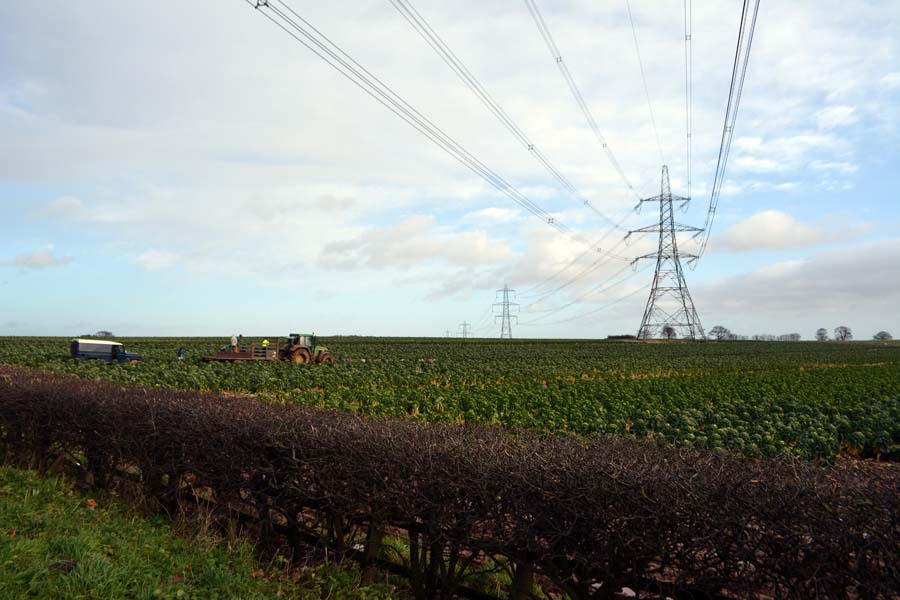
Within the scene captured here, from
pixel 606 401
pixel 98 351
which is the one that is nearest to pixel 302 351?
pixel 98 351

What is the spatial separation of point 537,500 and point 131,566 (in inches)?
163

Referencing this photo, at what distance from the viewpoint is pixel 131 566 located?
575cm

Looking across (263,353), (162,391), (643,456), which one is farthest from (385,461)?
(263,353)

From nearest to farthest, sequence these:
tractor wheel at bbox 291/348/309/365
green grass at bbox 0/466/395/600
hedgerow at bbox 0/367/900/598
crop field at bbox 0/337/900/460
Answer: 1. hedgerow at bbox 0/367/900/598
2. green grass at bbox 0/466/395/600
3. crop field at bbox 0/337/900/460
4. tractor wheel at bbox 291/348/309/365

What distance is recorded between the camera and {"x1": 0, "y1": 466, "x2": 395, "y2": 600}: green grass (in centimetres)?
530

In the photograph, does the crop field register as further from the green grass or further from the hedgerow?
the green grass

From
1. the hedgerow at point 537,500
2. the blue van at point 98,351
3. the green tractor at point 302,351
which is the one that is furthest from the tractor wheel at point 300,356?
the hedgerow at point 537,500

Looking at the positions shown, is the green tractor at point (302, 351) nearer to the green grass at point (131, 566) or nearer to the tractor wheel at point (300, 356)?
the tractor wheel at point (300, 356)

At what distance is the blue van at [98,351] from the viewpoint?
33.4 meters

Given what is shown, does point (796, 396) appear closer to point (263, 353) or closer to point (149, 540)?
point (149, 540)

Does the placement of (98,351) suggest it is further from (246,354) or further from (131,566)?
(131,566)

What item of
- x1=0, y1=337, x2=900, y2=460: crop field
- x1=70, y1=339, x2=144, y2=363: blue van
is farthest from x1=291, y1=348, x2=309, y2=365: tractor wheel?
Answer: x1=70, y1=339, x2=144, y2=363: blue van

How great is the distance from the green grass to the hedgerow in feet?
1.23

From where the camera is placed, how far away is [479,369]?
36.6m
